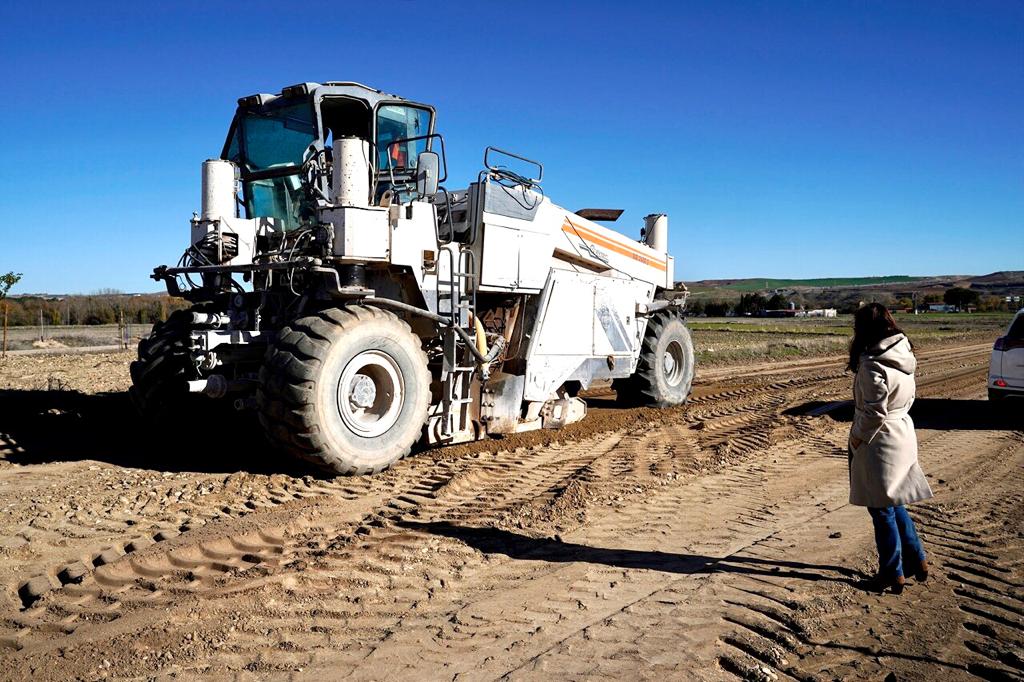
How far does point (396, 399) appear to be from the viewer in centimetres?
691

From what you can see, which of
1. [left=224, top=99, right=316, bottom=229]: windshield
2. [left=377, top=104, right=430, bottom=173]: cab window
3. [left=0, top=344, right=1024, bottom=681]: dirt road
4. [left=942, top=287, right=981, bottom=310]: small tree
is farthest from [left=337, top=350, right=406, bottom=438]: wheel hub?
[left=942, top=287, right=981, bottom=310]: small tree

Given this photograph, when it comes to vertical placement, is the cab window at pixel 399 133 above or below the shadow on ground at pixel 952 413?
above

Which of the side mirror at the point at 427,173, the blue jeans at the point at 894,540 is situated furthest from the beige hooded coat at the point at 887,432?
the side mirror at the point at 427,173

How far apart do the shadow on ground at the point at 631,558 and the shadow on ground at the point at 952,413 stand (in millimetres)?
6470

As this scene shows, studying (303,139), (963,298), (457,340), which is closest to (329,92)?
(303,139)

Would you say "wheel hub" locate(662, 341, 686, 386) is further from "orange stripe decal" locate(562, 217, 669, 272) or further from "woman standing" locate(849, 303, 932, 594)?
"woman standing" locate(849, 303, 932, 594)

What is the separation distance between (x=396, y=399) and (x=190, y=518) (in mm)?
2093

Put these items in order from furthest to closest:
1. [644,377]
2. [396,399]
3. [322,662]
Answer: [644,377]
[396,399]
[322,662]

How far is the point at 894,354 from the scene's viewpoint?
4.35 meters

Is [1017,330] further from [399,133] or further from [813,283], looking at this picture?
[813,283]

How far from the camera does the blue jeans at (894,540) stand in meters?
4.27

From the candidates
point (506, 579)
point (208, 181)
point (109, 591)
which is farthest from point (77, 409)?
point (506, 579)

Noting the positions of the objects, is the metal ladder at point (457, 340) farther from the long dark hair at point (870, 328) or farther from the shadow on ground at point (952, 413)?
the shadow on ground at point (952, 413)

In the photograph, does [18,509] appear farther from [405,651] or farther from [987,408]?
[987,408]
